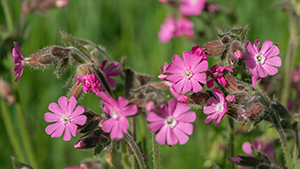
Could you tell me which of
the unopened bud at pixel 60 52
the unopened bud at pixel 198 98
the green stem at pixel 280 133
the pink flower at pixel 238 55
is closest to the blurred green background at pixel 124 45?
the green stem at pixel 280 133

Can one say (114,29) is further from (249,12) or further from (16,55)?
(16,55)

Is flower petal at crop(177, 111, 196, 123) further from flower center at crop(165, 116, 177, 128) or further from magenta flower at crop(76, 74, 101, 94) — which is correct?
magenta flower at crop(76, 74, 101, 94)

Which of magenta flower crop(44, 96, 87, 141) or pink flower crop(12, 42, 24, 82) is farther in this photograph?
pink flower crop(12, 42, 24, 82)

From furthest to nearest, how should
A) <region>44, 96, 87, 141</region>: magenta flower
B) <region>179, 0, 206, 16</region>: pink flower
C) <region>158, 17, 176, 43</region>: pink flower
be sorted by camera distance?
<region>158, 17, 176, 43</region>: pink flower → <region>179, 0, 206, 16</region>: pink flower → <region>44, 96, 87, 141</region>: magenta flower

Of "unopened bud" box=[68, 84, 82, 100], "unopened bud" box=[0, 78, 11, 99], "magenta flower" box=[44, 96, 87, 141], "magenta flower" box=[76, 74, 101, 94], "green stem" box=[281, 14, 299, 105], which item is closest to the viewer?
"magenta flower" box=[44, 96, 87, 141]

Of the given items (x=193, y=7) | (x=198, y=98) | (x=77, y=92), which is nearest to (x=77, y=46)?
(x=77, y=92)

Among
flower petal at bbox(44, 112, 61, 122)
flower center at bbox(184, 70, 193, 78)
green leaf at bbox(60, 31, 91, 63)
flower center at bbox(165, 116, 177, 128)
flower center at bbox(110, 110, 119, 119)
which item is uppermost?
green leaf at bbox(60, 31, 91, 63)

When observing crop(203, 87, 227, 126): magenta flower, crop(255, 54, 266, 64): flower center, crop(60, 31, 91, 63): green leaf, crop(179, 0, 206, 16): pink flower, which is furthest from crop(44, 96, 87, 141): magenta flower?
crop(179, 0, 206, 16): pink flower

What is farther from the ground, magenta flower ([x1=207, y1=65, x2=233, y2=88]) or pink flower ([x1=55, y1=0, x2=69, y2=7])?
pink flower ([x1=55, y1=0, x2=69, y2=7])
